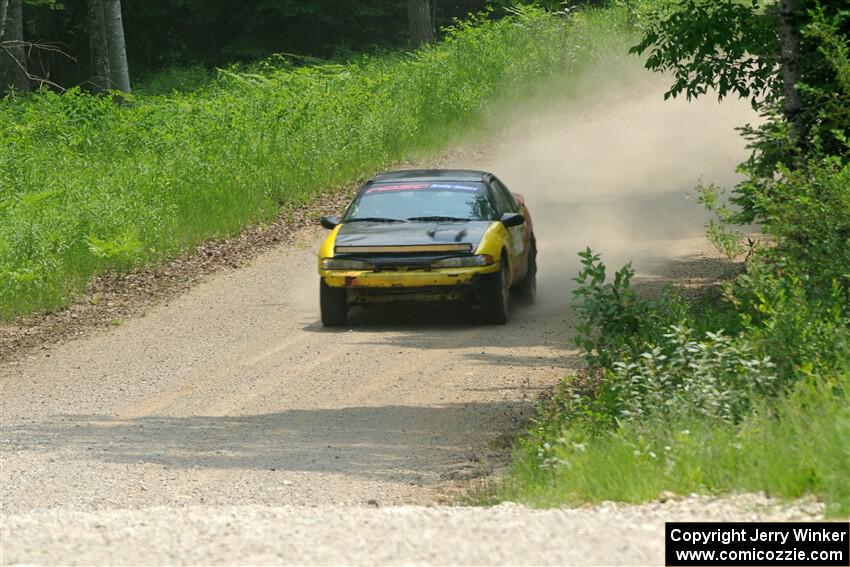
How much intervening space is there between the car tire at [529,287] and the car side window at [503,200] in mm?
618

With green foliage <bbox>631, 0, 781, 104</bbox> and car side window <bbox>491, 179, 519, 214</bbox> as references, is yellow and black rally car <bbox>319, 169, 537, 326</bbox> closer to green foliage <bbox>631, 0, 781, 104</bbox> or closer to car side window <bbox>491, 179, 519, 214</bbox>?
car side window <bbox>491, 179, 519, 214</bbox>

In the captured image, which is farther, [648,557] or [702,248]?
[702,248]

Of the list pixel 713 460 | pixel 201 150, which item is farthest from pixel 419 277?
pixel 201 150

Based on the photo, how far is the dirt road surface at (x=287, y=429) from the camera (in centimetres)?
632

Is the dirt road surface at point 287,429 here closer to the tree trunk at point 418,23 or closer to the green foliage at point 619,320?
the green foliage at point 619,320

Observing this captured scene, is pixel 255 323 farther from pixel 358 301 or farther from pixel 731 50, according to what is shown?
pixel 731 50

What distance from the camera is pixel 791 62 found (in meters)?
13.0

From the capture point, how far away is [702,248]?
68.9ft

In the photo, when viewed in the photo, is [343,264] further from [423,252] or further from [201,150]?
[201,150]

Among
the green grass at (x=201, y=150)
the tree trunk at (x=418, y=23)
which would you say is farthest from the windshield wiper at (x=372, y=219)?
the tree trunk at (x=418, y=23)

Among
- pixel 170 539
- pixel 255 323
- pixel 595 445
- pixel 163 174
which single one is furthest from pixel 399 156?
pixel 170 539

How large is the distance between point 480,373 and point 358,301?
2591mm

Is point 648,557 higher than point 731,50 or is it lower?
lower

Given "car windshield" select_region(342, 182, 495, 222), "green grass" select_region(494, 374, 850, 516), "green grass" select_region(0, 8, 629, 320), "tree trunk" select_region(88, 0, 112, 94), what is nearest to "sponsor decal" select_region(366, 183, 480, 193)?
"car windshield" select_region(342, 182, 495, 222)
